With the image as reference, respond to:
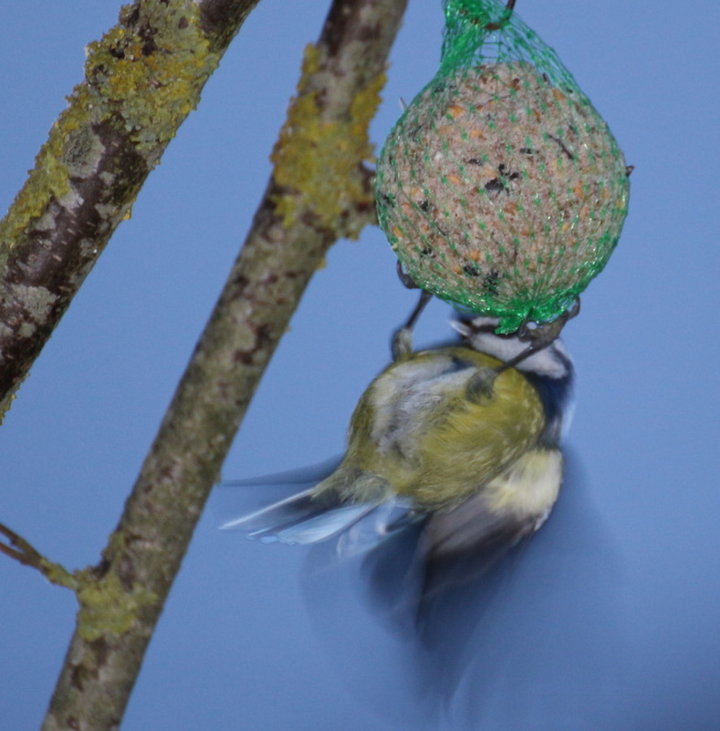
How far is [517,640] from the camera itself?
1059mm

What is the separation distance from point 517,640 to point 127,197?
1.88 feet

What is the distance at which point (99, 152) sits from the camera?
83cm

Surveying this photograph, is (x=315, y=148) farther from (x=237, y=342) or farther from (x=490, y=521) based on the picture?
(x=490, y=521)

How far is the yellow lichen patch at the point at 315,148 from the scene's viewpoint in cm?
65

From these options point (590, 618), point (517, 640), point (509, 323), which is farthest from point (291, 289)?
point (590, 618)

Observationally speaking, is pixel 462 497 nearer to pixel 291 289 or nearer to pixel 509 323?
pixel 509 323

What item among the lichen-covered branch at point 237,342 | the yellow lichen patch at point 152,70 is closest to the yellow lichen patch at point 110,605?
the lichen-covered branch at point 237,342

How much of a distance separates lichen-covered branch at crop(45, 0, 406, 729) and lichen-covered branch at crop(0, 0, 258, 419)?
0.62 ft

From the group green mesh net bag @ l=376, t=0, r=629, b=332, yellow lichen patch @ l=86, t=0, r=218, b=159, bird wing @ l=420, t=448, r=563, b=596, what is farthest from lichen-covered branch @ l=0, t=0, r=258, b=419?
bird wing @ l=420, t=448, r=563, b=596

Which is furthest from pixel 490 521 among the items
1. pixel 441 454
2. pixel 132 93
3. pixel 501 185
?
pixel 132 93

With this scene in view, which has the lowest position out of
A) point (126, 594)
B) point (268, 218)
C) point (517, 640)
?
point (126, 594)

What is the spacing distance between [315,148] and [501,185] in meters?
0.13

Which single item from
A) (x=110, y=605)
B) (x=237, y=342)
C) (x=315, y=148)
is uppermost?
(x=315, y=148)

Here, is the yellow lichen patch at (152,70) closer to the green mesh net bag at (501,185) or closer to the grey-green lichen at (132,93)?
the grey-green lichen at (132,93)
